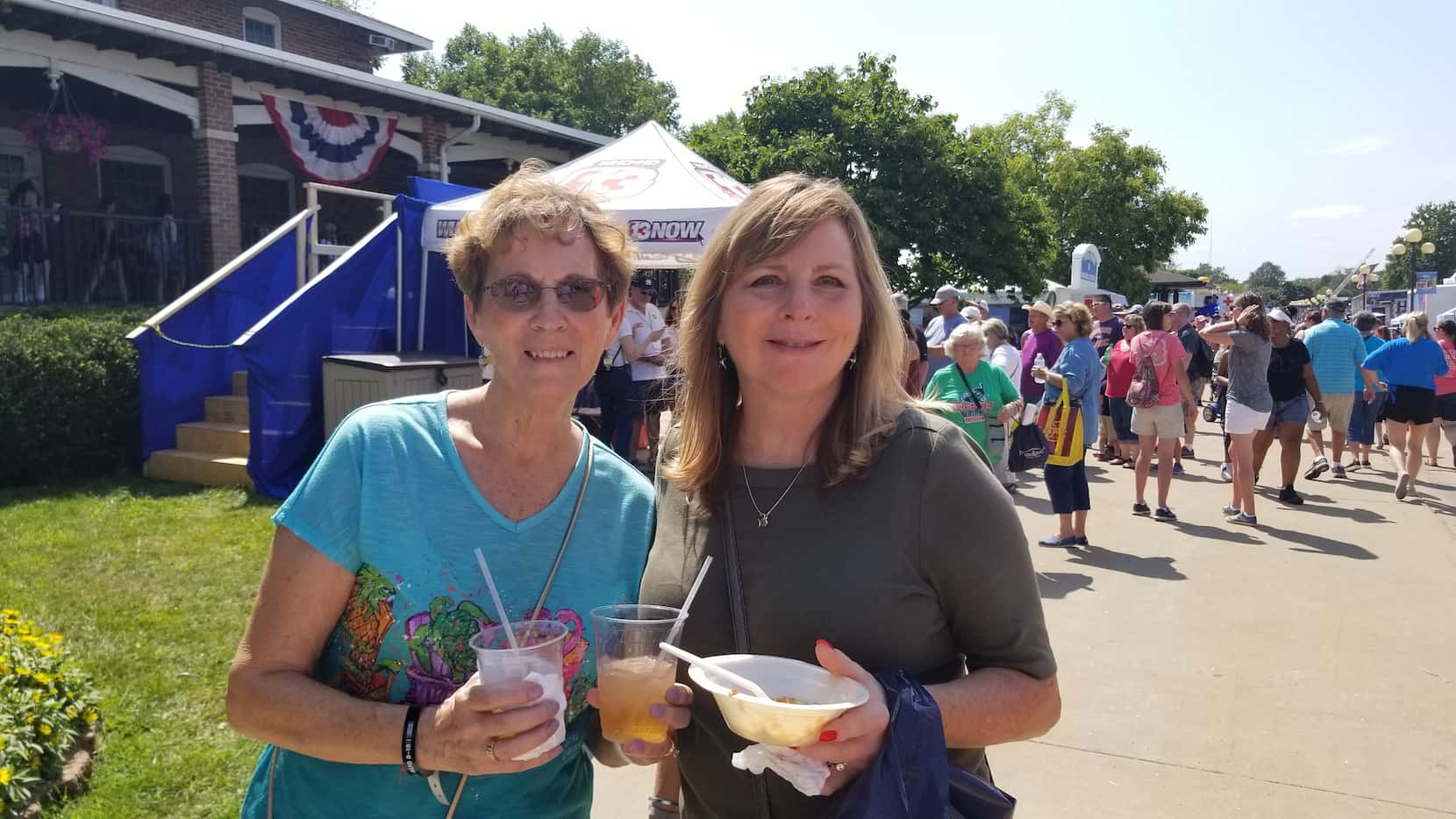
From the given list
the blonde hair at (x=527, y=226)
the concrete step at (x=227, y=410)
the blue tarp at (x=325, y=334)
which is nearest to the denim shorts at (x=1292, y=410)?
the blue tarp at (x=325, y=334)

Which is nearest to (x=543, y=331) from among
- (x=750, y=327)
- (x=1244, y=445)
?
(x=750, y=327)

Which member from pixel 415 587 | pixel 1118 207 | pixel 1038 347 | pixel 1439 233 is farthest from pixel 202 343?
pixel 1439 233

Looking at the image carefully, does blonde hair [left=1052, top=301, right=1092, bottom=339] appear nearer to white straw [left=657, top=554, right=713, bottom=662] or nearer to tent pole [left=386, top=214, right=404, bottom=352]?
tent pole [left=386, top=214, right=404, bottom=352]

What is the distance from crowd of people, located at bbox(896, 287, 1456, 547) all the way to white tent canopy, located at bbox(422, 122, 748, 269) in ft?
6.67

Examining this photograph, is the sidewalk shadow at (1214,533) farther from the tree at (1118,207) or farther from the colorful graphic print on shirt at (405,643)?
the tree at (1118,207)

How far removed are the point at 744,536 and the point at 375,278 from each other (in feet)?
29.5

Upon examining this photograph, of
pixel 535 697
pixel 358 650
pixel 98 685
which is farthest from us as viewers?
pixel 98 685

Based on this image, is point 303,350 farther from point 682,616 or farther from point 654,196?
point 682,616

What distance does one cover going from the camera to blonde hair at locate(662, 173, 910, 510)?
1.78 m

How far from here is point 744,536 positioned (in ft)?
5.72

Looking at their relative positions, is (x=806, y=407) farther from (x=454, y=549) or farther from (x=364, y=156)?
(x=364, y=156)

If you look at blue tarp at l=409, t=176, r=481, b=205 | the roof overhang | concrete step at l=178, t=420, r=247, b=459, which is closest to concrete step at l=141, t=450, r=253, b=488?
A: concrete step at l=178, t=420, r=247, b=459

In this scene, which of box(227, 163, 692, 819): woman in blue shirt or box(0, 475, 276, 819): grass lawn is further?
box(0, 475, 276, 819): grass lawn

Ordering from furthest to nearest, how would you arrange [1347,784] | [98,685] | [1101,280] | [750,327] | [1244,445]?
[1101,280]
[1244,445]
[98,685]
[1347,784]
[750,327]
